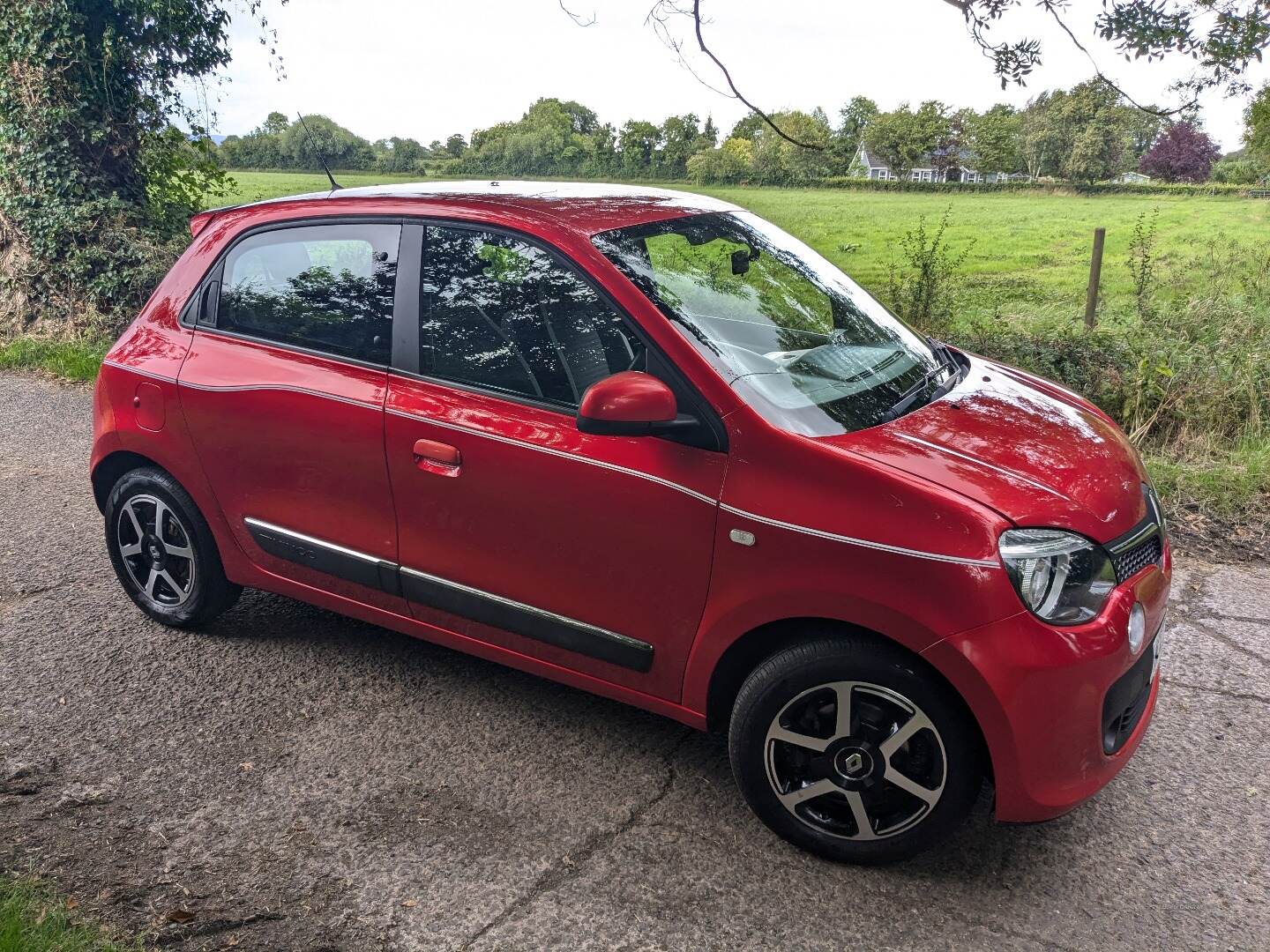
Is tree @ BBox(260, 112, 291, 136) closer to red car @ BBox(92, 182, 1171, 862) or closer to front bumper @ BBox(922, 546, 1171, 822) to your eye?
red car @ BBox(92, 182, 1171, 862)

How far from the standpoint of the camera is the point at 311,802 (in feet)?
10.5

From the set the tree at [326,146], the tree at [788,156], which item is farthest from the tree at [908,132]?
the tree at [326,146]

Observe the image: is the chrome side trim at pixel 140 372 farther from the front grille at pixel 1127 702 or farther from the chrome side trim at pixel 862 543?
the front grille at pixel 1127 702

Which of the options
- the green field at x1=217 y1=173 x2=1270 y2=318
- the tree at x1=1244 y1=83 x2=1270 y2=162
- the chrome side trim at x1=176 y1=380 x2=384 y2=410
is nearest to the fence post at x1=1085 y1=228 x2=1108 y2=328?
the green field at x1=217 y1=173 x2=1270 y2=318

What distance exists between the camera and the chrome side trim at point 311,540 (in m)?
3.62

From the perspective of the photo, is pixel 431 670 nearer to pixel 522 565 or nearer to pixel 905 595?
pixel 522 565

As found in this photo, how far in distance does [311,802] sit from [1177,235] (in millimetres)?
10573

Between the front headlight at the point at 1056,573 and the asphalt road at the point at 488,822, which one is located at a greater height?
the front headlight at the point at 1056,573

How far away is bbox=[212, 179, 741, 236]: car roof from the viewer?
11.2 ft

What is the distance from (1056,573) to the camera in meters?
2.57

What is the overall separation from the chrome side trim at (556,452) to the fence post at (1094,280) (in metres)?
6.73

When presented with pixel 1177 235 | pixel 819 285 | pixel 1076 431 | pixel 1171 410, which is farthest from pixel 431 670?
pixel 1177 235

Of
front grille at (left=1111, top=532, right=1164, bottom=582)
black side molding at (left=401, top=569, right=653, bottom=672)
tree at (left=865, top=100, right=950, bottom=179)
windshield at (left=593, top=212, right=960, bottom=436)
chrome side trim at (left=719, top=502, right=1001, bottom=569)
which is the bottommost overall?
black side molding at (left=401, top=569, right=653, bottom=672)

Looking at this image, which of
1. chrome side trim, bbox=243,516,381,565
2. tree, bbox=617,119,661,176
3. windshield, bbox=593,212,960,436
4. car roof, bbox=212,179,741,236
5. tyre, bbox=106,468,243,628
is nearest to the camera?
windshield, bbox=593,212,960,436
